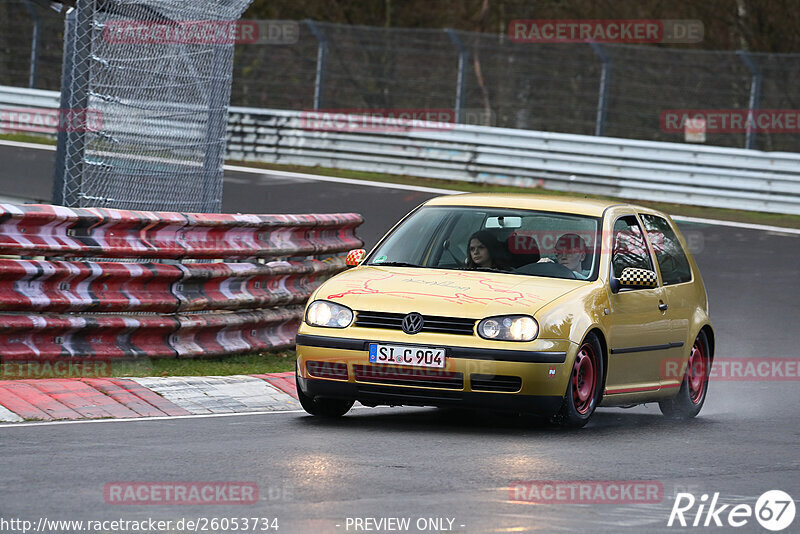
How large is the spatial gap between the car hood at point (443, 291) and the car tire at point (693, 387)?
158cm

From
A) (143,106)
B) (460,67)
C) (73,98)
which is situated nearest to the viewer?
(73,98)

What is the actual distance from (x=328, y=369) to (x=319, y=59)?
1798 centimetres

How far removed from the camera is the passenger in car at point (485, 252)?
9.45m

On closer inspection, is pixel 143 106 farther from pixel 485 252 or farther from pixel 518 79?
pixel 518 79

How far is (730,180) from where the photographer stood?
22297 mm

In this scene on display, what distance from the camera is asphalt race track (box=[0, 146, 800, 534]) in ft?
19.9

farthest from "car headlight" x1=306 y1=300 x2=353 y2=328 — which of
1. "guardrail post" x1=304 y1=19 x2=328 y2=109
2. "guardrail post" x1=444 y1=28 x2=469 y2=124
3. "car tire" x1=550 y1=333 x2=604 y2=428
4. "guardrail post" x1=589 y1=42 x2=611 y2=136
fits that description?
"guardrail post" x1=304 y1=19 x2=328 y2=109

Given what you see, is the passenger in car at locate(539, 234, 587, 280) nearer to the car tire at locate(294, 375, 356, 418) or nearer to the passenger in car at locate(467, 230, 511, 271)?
the passenger in car at locate(467, 230, 511, 271)

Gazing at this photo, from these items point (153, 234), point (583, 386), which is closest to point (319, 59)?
point (153, 234)

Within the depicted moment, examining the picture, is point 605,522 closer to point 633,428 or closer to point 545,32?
point 633,428

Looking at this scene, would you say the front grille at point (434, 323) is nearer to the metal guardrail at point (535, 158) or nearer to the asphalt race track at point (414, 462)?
the asphalt race track at point (414, 462)

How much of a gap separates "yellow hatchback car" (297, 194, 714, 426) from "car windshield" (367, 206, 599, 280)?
10 millimetres

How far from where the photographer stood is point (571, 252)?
9.50 metres

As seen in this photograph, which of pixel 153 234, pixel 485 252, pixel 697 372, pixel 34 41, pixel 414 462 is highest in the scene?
pixel 34 41
